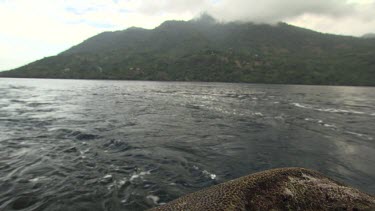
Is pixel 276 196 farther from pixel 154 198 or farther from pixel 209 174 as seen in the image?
pixel 209 174

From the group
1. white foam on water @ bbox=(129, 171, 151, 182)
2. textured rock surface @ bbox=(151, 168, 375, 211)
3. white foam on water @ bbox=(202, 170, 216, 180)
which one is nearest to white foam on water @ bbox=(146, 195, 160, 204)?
white foam on water @ bbox=(129, 171, 151, 182)

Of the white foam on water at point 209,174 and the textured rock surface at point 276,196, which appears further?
the white foam on water at point 209,174

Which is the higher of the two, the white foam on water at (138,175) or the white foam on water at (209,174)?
the white foam on water at (138,175)

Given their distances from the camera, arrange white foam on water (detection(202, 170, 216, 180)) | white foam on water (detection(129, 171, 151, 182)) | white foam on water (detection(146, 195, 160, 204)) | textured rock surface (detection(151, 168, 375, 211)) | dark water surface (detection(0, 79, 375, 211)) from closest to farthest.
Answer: textured rock surface (detection(151, 168, 375, 211)) < white foam on water (detection(146, 195, 160, 204)) < dark water surface (detection(0, 79, 375, 211)) < white foam on water (detection(129, 171, 151, 182)) < white foam on water (detection(202, 170, 216, 180))

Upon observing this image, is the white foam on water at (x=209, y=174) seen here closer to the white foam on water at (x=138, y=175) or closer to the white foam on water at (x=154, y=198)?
A: the white foam on water at (x=138, y=175)

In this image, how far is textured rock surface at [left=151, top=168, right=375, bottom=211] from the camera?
445 centimetres

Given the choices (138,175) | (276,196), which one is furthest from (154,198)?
(276,196)

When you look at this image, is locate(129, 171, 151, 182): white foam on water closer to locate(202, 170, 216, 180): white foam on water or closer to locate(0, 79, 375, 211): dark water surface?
locate(0, 79, 375, 211): dark water surface

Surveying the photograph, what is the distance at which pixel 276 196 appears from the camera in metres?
4.65

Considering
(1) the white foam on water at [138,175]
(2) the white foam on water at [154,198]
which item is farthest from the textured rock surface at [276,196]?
(1) the white foam on water at [138,175]

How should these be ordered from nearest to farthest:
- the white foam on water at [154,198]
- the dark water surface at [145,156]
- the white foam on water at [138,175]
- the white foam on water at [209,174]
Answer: the white foam on water at [154,198], the dark water surface at [145,156], the white foam on water at [138,175], the white foam on water at [209,174]

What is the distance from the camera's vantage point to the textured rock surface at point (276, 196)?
4.45 m

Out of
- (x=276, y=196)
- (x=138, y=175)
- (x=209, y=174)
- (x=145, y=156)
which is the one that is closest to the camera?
(x=276, y=196)

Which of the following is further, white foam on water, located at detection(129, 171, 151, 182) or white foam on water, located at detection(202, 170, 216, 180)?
white foam on water, located at detection(202, 170, 216, 180)
